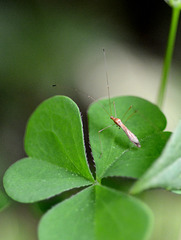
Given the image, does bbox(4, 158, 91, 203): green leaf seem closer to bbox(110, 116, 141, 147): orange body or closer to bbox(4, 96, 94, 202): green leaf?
bbox(4, 96, 94, 202): green leaf

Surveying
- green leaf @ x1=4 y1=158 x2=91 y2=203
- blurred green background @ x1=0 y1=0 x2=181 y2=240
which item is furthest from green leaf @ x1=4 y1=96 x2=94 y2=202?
blurred green background @ x1=0 y1=0 x2=181 y2=240

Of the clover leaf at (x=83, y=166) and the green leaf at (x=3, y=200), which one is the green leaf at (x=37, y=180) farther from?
the green leaf at (x=3, y=200)

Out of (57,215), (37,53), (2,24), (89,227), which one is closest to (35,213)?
(57,215)

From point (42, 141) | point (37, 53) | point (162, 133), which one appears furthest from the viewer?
point (37, 53)

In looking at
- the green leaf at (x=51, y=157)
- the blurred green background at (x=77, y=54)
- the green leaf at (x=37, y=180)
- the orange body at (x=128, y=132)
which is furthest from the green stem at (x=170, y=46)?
the green leaf at (x=37, y=180)

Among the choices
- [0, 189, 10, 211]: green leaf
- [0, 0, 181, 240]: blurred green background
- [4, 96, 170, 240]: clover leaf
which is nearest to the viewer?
[4, 96, 170, 240]: clover leaf

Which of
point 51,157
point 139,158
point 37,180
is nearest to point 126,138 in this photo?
point 139,158

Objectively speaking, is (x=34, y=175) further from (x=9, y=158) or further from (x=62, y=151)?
(x=9, y=158)
